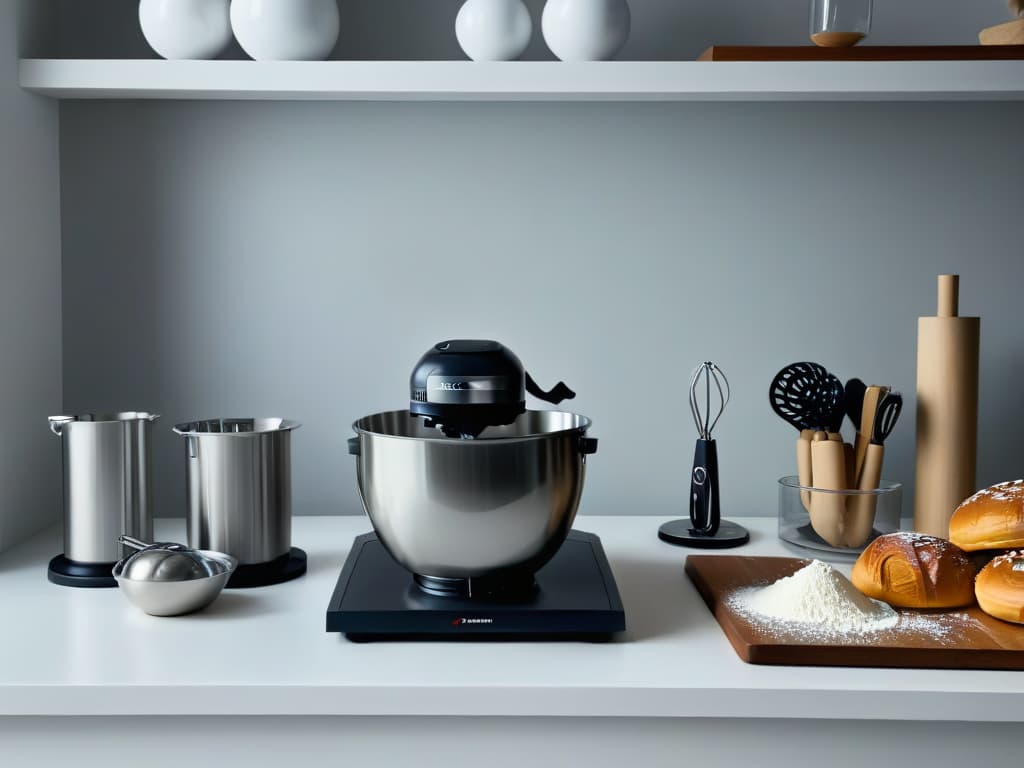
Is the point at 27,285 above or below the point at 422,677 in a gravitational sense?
above

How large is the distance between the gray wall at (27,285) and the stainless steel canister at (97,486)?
0.18m

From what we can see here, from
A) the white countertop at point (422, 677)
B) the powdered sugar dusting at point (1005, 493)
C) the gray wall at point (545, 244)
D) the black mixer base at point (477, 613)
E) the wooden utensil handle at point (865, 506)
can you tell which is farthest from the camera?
the gray wall at point (545, 244)

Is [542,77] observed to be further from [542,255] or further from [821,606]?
[821,606]

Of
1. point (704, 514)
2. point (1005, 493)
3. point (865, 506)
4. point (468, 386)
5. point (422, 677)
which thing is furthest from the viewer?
point (704, 514)

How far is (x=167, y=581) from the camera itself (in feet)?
3.15

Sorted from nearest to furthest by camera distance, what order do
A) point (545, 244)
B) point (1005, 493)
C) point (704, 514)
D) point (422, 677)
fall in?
point (422, 677)
point (1005, 493)
point (704, 514)
point (545, 244)

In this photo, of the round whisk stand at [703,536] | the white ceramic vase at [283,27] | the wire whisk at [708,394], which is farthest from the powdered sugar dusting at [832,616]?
the white ceramic vase at [283,27]

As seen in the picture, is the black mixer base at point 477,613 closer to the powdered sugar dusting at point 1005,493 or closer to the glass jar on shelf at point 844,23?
the powdered sugar dusting at point 1005,493

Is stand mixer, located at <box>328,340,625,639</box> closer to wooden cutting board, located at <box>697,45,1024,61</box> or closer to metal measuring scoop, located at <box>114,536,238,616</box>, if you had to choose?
metal measuring scoop, located at <box>114,536,238,616</box>

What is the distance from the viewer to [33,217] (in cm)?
130

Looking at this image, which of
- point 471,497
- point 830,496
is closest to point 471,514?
point 471,497

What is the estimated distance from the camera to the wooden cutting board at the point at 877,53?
1.20 metres

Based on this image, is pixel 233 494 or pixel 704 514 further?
pixel 704 514

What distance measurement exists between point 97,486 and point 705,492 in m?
0.79
